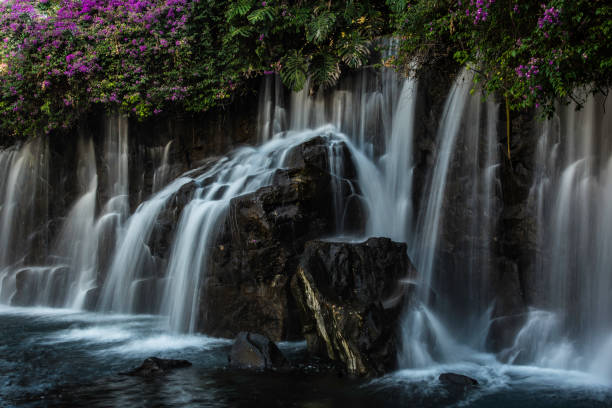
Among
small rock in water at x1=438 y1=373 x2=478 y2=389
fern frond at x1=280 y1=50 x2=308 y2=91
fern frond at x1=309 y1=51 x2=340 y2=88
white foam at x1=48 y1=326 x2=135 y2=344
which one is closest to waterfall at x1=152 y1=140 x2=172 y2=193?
fern frond at x1=280 y1=50 x2=308 y2=91

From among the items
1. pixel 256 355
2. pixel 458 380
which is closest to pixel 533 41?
pixel 458 380

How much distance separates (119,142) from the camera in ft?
46.4

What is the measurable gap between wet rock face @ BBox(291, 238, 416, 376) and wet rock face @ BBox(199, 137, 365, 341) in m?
0.70

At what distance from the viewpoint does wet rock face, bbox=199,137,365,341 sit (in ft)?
25.3

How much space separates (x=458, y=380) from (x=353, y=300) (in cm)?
159

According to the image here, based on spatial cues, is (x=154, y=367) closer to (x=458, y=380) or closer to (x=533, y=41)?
(x=458, y=380)

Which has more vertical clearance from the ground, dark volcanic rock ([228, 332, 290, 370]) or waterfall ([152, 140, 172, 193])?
waterfall ([152, 140, 172, 193])

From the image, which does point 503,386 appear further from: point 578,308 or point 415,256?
point 415,256

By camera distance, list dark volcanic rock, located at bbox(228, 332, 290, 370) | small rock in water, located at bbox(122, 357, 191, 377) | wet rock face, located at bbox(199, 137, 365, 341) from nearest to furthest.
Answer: small rock in water, located at bbox(122, 357, 191, 377) → dark volcanic rock, located at bbox(228, 332, 290, 370) → wet rock face, located at bbox(199, 137, 365, 341)

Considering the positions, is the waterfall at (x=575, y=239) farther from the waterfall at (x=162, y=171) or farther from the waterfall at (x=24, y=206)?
the waterfall at (x=24, y=206)

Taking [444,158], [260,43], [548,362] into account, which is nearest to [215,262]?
[444,158]

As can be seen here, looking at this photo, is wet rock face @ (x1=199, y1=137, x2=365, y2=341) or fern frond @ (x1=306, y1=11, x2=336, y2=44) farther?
fern frond @ (x1=306, y1=11, x2=336, y2=44)

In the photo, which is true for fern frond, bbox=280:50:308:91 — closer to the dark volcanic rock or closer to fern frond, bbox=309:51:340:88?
fern frond, bbox=309:51:340:88

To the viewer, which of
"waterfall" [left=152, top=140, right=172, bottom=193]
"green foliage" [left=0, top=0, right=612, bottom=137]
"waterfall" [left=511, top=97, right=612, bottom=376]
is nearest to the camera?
"waterfall" [left=511, top=97, right=612, bottom=376]
